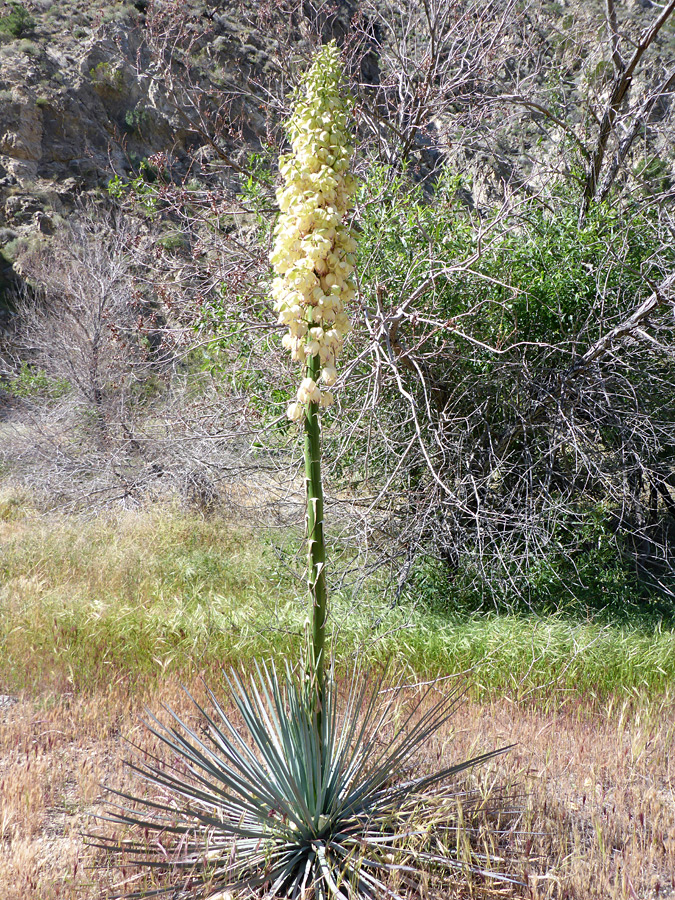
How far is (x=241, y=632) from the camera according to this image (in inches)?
194

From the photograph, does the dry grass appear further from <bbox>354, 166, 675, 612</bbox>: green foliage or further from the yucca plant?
<bbox>354, 166, 675, 612</bbox>: green foliage

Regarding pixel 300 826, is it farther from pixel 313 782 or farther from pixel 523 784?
pixel 523 784

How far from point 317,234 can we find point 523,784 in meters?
2.58

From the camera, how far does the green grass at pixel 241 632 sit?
443cm

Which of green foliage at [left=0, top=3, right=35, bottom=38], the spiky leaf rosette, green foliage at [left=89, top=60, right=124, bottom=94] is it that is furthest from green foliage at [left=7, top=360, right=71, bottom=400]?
green foliage at [left=0, top=3, right=35, bottom=38]

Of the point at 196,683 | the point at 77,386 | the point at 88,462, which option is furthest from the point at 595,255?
the point at 77,386

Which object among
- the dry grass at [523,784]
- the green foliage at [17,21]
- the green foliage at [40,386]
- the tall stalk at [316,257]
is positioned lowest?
the green foliage at [40,386]

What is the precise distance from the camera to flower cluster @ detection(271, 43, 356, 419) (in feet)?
7.08

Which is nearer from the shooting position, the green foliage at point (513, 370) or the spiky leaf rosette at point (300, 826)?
the spiky leaf rosette at point (300, 826)

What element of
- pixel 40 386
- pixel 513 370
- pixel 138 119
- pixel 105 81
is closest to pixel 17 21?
pixel 105 81

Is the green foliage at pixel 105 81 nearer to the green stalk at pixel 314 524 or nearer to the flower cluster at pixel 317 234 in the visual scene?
the flower cluster at pixel 317 234

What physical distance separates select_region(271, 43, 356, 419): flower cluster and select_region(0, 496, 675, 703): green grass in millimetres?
2355

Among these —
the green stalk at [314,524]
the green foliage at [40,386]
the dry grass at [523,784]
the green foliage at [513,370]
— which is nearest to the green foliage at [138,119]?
the green foliage at [40,386]

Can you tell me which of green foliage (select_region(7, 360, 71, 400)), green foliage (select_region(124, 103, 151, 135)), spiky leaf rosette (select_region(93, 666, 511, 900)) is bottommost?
green foliage (select_region(7, 360, 71, 400))
